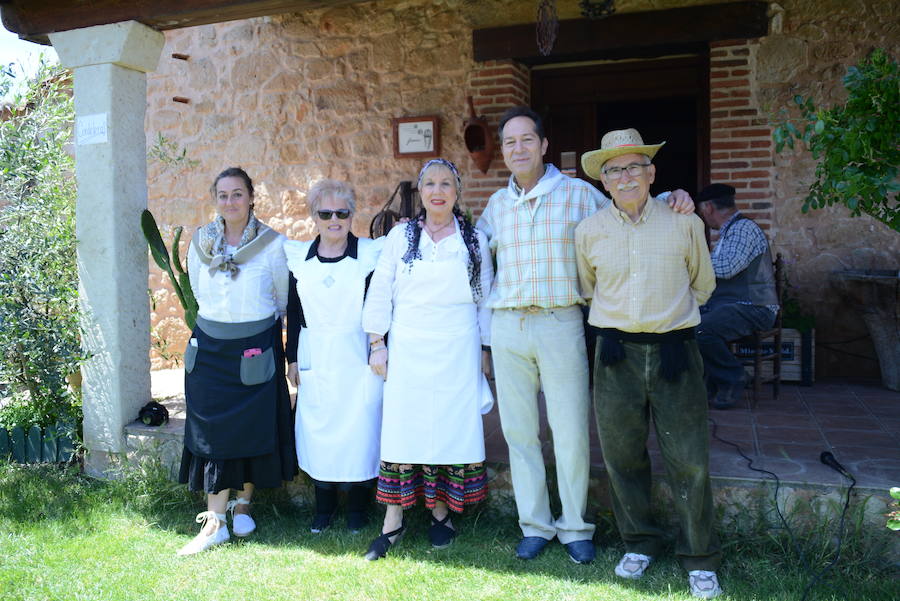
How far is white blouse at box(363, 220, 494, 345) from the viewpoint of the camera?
324 cm

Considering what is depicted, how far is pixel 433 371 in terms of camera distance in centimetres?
325

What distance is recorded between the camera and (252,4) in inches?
161

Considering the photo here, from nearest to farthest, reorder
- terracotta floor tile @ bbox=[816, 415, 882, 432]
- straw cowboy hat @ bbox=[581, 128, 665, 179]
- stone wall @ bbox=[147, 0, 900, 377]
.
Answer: straw cowboy hat @ bbox=[581, 128, 665, 179], terracotta floor tile @ bbox=[816, 415, 882, 432], stone wall @ bbox=[147, 0, 900, 377]

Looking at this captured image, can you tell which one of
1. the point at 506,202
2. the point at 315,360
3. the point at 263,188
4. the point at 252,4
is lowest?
the point at 315,360

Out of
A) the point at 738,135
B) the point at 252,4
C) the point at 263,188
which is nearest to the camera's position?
the point at 252,4

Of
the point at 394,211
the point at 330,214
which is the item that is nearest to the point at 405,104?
the point at 394,211

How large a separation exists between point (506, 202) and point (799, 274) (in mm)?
3281

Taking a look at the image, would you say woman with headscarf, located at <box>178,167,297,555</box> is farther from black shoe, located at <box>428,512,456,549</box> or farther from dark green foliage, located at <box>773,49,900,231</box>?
dark green foliage, located at <box>773,49,900,231</box>

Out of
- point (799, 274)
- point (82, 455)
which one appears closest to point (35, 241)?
point (82, 455)

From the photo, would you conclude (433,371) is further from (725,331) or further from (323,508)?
(725,331)

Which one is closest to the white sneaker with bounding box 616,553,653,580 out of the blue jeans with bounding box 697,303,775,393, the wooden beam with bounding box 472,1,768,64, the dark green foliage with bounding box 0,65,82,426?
the blue jeans with bounding box 697,303,775,393

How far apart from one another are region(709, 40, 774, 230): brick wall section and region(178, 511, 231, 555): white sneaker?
3.98 meters

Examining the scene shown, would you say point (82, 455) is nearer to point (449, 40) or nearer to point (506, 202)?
point (506, 202)

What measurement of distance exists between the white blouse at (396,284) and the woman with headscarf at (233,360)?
58cm
